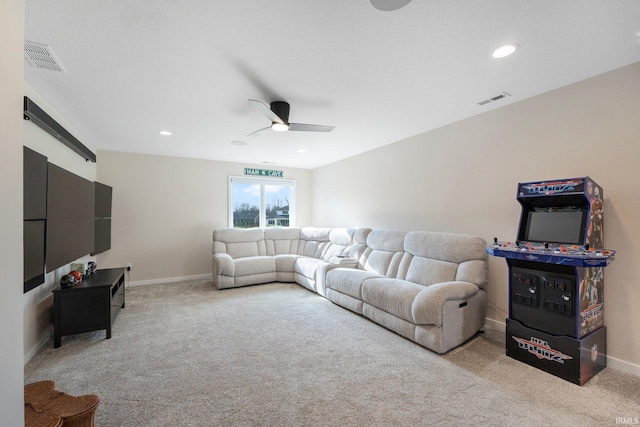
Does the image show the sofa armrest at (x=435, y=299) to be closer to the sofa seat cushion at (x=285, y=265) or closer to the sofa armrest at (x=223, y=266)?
the sofa seat cushion at (x=285, y=265)

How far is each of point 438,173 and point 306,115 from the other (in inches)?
76.2

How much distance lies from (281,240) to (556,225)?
478cm

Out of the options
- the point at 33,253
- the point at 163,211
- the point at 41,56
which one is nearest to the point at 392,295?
the point at 33,253

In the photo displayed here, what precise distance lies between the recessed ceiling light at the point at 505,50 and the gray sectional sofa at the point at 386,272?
1.82 metres

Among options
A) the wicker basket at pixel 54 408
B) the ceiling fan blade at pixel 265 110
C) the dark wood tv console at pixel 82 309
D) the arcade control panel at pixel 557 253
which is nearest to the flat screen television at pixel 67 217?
the dark wood tv console at pixel 82 309

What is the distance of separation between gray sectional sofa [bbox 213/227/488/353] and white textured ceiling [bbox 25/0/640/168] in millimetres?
1707

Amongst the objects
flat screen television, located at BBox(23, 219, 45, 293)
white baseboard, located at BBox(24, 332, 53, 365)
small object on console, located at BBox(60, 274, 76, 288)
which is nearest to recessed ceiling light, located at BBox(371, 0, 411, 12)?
flat screen television, located at BBox(23, 219, 45, 293)

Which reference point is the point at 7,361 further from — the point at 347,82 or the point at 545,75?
the point at 545,75

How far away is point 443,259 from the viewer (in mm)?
3344

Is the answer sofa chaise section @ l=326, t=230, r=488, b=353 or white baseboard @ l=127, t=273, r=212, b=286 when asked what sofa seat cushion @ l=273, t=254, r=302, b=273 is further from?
white baseboard @ l=127, t=273, r=212, b=286

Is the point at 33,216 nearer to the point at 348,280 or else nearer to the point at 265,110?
the point at 265,110

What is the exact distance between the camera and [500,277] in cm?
313

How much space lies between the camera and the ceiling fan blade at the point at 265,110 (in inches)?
95.5

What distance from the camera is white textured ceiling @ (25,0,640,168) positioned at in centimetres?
166
